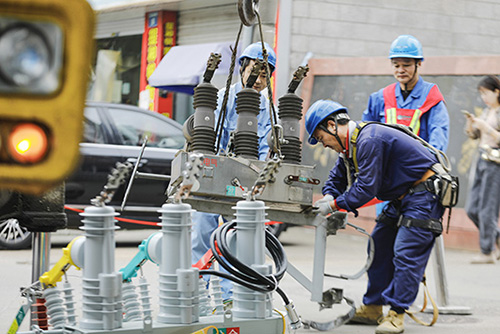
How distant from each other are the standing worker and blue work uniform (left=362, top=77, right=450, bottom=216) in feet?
12.2

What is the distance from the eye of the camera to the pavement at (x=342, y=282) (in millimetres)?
5953

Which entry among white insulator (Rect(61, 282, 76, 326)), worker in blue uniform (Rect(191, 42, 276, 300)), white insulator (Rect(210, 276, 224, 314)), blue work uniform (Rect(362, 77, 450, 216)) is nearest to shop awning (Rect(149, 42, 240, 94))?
blue work uniform (Rect(362, 77, 450, 216))

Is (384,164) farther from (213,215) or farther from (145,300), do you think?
(145,300)

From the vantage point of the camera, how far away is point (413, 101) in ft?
20.9

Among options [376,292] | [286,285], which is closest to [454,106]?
[286,285]

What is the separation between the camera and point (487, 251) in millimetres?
10133

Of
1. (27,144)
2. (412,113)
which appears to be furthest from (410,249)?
(27,144)

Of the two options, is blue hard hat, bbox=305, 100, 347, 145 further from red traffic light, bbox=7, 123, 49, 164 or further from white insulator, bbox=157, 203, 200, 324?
red traffic light, bbox=7, 123, 49, 164

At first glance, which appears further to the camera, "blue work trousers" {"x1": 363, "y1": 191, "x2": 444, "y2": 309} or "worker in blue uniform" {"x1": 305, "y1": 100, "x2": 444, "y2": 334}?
"blue work trousers" {"x1": 363, "y1": 191, "x2": 444, "y2": 309}

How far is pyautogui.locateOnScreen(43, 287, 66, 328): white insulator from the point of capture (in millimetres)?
3260

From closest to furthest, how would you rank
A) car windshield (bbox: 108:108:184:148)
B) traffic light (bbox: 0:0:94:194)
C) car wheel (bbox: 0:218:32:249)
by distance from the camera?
1. traffic light (bbox: 0:0:94:194)
2. car wheel (bbox: 0:218:32:249)
3. car windshield (bbox: 108:108:184:148)

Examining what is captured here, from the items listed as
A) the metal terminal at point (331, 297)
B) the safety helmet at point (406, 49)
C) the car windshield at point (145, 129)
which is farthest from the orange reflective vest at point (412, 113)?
the car windshield at point (145, 129)

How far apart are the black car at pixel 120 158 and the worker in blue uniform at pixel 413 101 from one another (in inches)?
153

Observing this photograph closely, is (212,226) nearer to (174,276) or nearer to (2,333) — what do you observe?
(2,333)
